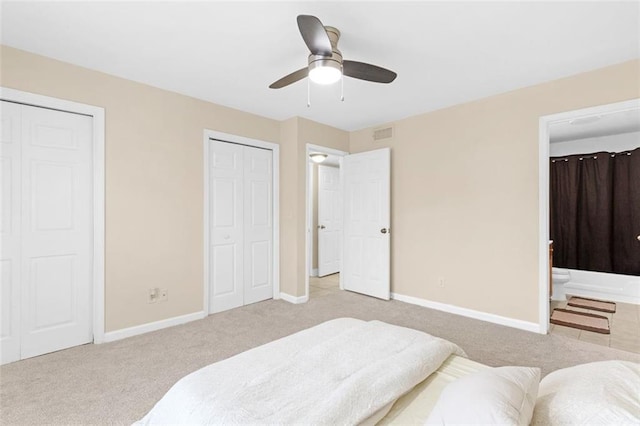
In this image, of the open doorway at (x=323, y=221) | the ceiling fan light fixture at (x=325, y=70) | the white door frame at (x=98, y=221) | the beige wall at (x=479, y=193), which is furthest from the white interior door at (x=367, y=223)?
the white door frame at (x=98, y=221)

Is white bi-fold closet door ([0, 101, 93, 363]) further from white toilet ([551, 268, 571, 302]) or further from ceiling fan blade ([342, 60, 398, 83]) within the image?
white toilet ([551, 268, 571, 302])

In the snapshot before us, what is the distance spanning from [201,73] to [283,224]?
7.05ft

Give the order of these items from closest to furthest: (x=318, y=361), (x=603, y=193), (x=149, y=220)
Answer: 1. (x=318, y=361)
2. (x=149, y=220)
3. (x=603, y=193)

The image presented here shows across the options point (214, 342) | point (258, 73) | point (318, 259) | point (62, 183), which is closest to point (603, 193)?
point (318, 259)

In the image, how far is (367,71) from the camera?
2.28m

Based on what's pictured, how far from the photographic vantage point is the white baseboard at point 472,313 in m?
3.20

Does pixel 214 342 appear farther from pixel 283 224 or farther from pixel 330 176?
pixel 330 176

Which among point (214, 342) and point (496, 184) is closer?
point (214, 342)

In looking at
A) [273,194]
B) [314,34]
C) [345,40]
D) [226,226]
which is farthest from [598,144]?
[226,226]

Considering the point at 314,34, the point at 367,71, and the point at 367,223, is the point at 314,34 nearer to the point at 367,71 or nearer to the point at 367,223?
the point at 367,71

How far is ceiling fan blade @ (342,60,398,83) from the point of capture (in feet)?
7.30

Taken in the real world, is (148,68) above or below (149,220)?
above

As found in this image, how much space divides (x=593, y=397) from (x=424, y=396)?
22.0 inches

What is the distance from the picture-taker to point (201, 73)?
2.89 metres
